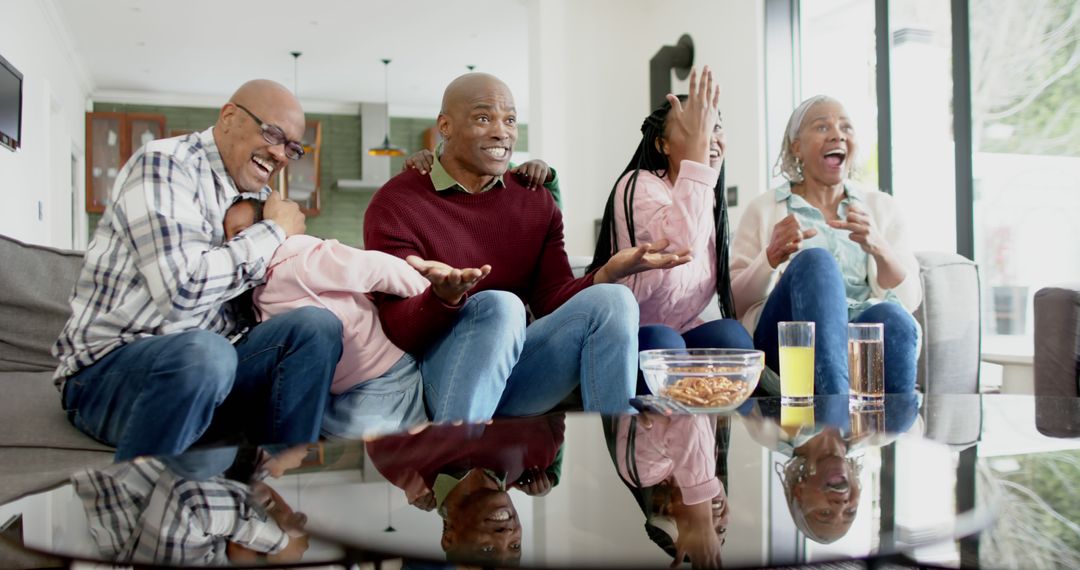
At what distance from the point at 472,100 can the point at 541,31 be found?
376cm

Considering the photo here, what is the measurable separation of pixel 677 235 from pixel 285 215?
878mm

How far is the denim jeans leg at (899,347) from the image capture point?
6.66ft

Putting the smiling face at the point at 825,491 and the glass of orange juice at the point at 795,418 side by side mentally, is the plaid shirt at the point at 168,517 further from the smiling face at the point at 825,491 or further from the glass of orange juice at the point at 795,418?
the glass of orange juice at the point at 795,418

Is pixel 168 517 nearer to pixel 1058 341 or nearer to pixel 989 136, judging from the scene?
pixel 1058 341

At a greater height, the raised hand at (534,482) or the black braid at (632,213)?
the black braid at (632,213)

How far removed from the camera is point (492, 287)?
190 centimetres

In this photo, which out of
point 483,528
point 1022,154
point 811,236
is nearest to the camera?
point 483,528

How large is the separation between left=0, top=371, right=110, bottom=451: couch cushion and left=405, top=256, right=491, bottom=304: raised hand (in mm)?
668

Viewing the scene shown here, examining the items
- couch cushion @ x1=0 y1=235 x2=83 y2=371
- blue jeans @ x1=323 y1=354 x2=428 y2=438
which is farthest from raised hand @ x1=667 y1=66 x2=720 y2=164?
couch cushion @ x1=0 y1=235 x2=83 y2=371

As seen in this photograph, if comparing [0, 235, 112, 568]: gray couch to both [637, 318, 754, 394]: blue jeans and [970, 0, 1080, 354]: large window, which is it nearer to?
[637, 318, 754, 394]: blue jeans

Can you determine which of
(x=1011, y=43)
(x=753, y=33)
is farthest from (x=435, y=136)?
(x=1011, y=43)

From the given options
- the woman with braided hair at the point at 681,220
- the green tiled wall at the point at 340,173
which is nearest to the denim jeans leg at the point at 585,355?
the woman with braided hair at the point at 681,220

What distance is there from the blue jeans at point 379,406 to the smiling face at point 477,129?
0.48 meters

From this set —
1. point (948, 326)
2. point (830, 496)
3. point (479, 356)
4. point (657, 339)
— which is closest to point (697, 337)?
point (657, 339)
